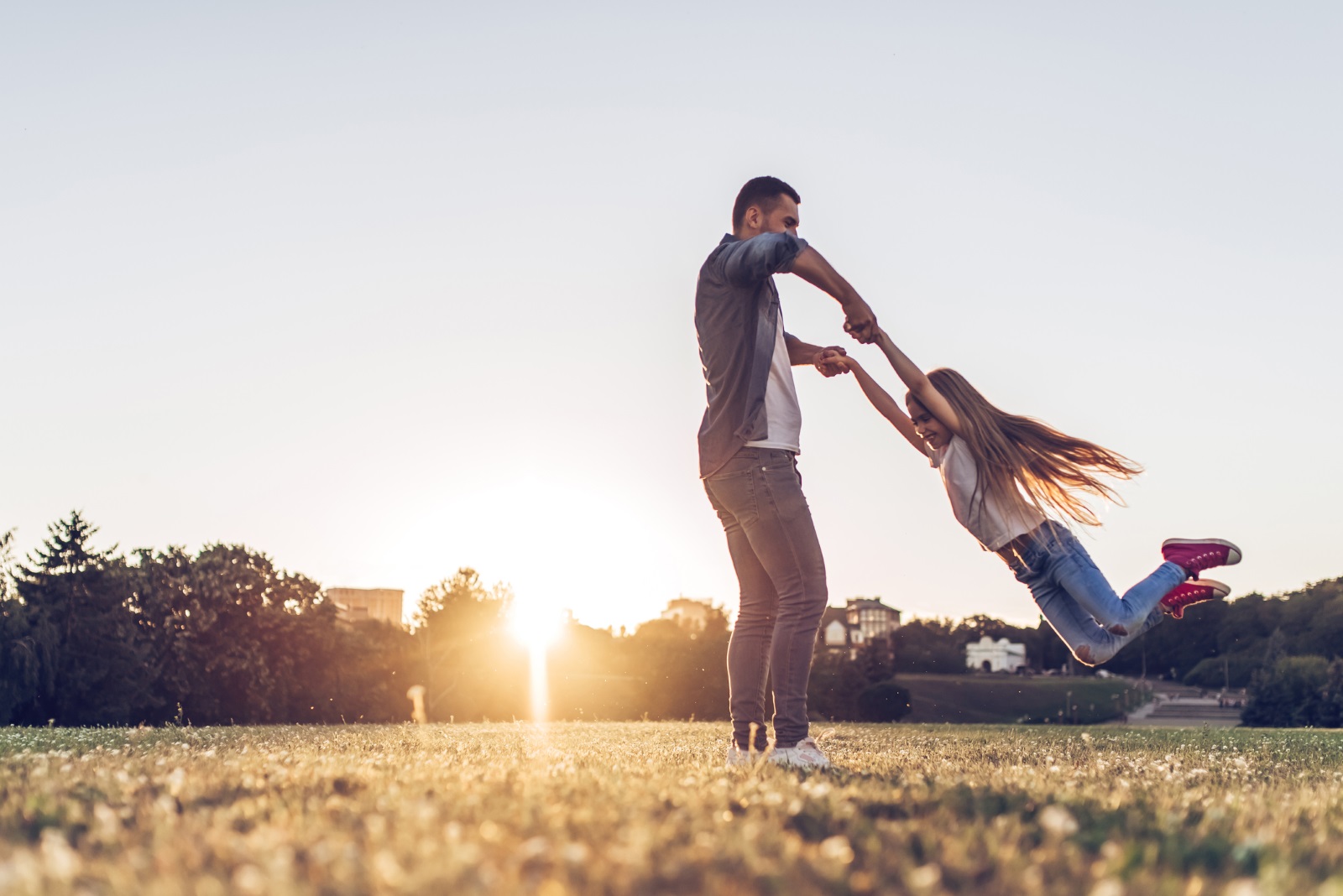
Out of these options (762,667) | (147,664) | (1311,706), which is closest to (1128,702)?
(1311,706)

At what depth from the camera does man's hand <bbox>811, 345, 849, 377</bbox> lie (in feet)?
24.2

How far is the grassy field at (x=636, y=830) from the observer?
238 cm

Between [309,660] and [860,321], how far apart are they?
50.0 m

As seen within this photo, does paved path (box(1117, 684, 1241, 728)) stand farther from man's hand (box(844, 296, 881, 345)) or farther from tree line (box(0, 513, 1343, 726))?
man's hand (box(844, 296, 881, 345))

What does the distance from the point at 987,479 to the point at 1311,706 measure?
267 feet

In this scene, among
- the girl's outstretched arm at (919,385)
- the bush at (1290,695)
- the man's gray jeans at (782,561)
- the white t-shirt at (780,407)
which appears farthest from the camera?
the bush at (1290,695)

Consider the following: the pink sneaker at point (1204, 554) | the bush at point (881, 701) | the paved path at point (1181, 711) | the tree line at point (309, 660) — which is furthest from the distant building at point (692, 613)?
the pink sneaker at point (1204, 554)

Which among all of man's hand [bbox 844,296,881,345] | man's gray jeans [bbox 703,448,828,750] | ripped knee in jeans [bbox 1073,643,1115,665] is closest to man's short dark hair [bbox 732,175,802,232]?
man's hand [bbox 844,296,881,345]

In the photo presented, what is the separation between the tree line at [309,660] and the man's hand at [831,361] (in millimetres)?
18140

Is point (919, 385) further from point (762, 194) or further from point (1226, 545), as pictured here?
point (1226, 545)

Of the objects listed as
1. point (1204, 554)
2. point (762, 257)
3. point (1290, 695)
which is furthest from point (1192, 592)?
point (1290, 695)

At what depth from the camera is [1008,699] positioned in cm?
11644

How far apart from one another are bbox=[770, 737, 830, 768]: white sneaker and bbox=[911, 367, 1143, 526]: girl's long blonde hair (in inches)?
96.0

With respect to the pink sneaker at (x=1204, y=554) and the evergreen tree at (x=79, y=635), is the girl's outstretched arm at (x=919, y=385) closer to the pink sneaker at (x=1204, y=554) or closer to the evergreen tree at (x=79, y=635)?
the pink sneaker at (x=1204, y=554)
